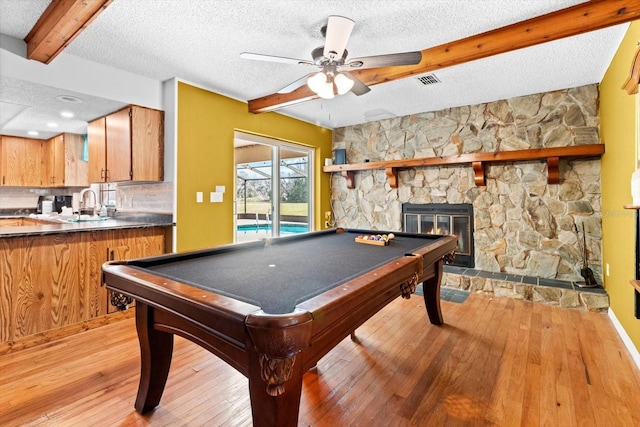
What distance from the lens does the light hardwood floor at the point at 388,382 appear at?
1.66 meters

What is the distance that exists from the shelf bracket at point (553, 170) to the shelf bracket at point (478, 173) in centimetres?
68

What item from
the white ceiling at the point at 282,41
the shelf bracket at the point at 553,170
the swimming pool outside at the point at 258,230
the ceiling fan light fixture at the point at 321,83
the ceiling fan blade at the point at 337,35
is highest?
the white ceiling at the point at 282,41

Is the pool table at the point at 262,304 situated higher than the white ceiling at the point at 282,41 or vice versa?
the white ceiling at the point at 282,41

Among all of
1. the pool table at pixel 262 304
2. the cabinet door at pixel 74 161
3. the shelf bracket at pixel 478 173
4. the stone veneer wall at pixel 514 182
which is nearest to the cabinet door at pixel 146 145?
the pool table at pixel 262 304

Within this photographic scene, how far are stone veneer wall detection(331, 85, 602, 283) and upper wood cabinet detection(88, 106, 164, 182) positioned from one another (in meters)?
3.18

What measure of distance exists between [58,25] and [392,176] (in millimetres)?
3931

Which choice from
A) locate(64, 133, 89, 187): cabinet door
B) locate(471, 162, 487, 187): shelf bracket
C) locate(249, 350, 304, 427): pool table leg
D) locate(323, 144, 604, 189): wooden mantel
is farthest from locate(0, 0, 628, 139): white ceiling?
locate(249, 350, 304, 427): pool table leg

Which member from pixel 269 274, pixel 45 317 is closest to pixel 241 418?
pixel 269 274

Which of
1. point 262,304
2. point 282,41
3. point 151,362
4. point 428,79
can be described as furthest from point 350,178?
point 262,304

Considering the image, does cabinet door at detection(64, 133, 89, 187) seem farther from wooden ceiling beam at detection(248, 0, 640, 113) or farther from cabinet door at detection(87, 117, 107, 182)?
wooden ceiling beam at detection(248, 0, 640, 113)

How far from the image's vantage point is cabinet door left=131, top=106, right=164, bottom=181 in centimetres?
322

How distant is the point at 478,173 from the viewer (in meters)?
4.04

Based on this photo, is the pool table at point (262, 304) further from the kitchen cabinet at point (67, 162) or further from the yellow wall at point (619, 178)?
the kitchen cabinet at point (67, 162)

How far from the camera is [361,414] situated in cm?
168
